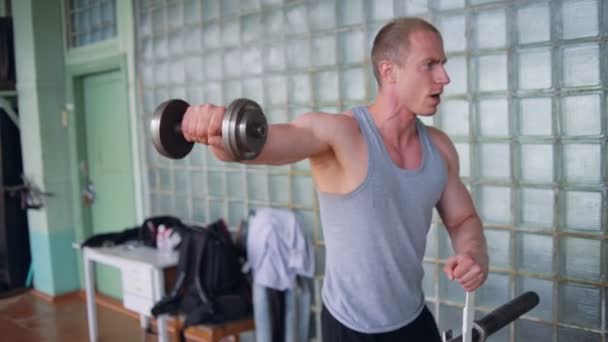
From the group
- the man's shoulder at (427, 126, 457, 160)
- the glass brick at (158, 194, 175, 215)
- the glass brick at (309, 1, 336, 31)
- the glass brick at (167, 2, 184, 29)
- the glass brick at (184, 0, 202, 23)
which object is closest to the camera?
the man's shoulder at (427, 126, 457, 160)

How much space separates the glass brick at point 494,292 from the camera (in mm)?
2277

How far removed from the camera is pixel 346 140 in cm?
133

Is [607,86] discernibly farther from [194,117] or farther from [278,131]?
[194,117]

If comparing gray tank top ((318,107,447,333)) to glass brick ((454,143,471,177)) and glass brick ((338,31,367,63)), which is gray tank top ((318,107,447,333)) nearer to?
glass brick ((454,143,471,177))

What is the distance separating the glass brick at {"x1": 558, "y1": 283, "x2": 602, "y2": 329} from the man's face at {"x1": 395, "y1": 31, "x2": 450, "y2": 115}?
3.65 ft

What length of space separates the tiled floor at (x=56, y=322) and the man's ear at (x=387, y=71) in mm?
2860

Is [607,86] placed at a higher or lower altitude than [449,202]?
higher

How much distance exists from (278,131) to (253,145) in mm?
196

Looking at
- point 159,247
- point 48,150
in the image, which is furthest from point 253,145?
point 48,150

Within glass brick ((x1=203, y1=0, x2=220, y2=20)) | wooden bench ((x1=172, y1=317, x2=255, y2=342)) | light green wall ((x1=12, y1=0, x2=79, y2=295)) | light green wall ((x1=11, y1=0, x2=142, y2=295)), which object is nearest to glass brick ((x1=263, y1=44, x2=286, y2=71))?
glass brick ((x1=203, y1=0, x2=220, y2=20))

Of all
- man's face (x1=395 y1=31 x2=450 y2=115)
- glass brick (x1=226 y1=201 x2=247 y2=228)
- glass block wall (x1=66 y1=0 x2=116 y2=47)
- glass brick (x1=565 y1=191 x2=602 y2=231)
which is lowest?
glass brick (x1=226 y1=201 x2=247 y2=228)

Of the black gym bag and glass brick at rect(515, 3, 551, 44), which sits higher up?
glass brick at rect(515, 3, 551, 44)

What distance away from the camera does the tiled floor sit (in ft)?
12.5

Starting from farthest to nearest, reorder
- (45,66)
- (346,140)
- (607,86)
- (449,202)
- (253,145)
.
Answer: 1. (45,66)
2. (607,86)
3. (449,202)
4. (346,140)
5. (253,145)
